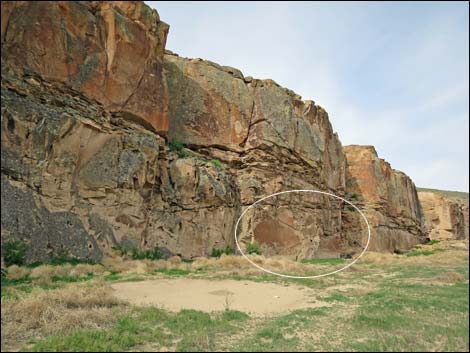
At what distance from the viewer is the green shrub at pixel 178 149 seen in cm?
2680

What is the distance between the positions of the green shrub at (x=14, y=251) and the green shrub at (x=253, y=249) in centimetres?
1578

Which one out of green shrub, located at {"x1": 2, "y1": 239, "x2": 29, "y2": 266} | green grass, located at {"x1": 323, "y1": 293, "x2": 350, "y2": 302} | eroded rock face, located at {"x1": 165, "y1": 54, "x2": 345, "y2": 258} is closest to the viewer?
green grass, located at {"x1": 323, "y1": 293, "x2": 350, "y2": 302}

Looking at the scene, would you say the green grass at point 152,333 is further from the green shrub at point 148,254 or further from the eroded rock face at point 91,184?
the green shrub at point 148,254

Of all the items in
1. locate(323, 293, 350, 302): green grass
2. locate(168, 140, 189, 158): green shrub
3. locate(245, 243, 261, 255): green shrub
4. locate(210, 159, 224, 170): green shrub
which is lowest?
locate(323, 293, 350, 302): green grass

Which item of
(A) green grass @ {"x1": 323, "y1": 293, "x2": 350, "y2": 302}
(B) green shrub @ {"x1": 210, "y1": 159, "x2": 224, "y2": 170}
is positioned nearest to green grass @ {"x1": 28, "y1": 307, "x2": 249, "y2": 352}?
(A) green grass @ {"x1": 323, "y1": 293, "x2": 350, "y2": 302}

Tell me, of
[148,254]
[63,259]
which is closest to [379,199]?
[148,254]

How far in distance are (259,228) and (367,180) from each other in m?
23.9

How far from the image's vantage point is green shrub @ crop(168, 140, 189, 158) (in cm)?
2680

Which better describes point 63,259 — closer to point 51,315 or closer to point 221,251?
point 51,315

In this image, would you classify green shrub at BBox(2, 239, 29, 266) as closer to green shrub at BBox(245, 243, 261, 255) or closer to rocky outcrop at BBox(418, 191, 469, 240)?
green shrub at BBox(245, 243, 261, 255)

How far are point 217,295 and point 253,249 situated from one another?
47.8 feet

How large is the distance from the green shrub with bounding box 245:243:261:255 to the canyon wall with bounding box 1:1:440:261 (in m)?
0.47

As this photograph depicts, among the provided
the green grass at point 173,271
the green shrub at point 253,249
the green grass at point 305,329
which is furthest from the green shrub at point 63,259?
the green shrub at point 253,249

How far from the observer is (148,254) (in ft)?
71.3
